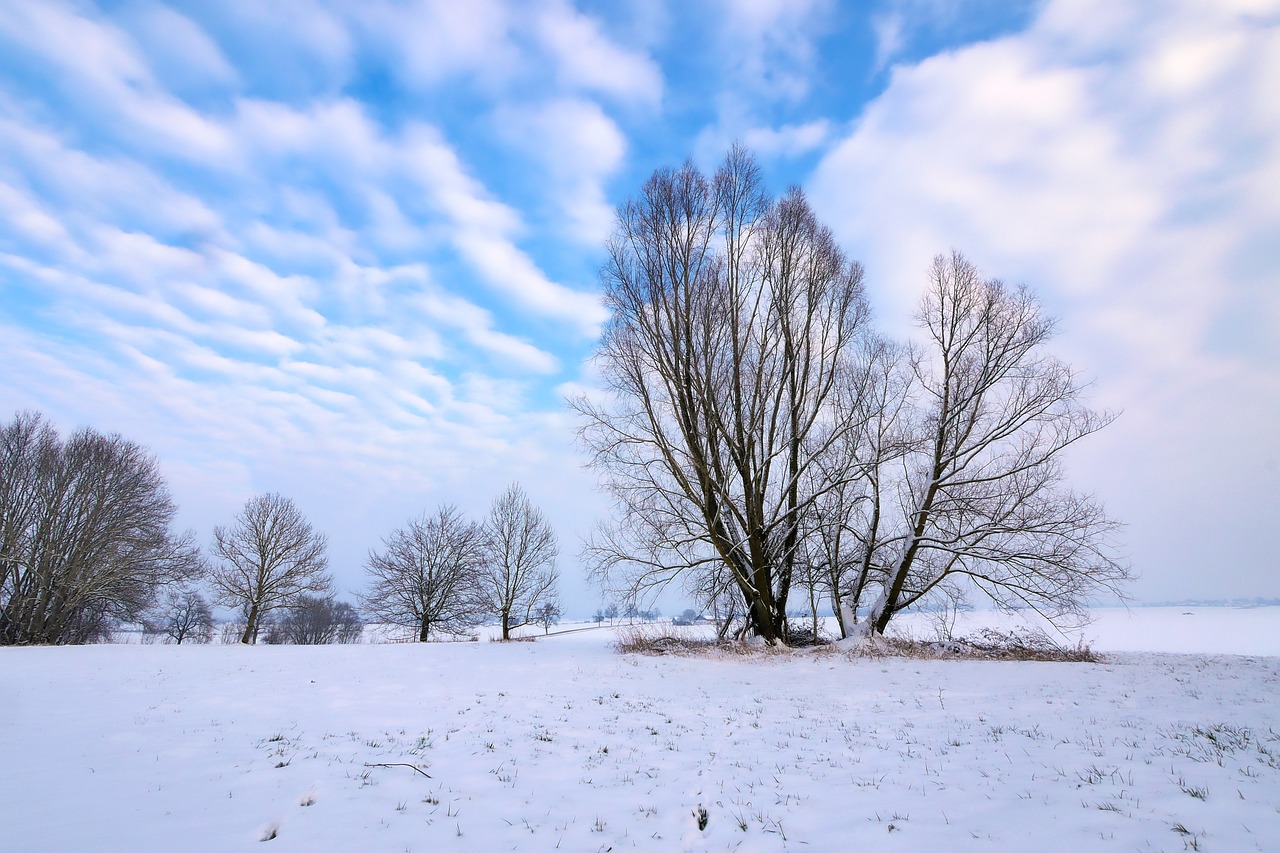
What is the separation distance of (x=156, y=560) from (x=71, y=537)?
306cm

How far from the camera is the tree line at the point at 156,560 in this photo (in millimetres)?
22312

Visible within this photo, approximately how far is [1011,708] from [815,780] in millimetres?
4121

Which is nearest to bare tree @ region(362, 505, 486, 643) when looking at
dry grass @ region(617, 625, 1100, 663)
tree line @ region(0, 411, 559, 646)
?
tree line @ region(0, 411, 559, 646)

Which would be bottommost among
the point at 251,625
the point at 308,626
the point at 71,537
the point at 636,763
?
the point at 308,626

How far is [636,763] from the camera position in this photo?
4.91 m

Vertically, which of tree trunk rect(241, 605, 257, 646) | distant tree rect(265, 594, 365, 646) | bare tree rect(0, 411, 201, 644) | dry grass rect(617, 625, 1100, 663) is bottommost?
distant tree rect(265, 594, 365, 646)

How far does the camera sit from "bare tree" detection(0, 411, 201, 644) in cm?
2200

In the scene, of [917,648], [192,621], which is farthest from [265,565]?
[917,648]

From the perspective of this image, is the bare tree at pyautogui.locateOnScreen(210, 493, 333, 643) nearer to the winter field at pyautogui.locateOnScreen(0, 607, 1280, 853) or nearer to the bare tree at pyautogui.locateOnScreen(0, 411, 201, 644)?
the bare tree at pyautogui.locateOnScreen(0, 411, 201, 644)

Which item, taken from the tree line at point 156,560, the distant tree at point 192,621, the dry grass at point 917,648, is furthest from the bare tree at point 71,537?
the dry grass at point 917,648

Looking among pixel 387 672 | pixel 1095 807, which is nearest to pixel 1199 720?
pixel 1095 807

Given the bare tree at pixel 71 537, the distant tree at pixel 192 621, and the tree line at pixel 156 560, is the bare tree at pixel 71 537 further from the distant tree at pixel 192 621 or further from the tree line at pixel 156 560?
the distant tree at pixel 192 621

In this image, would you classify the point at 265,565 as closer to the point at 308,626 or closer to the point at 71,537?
the point at 71,537

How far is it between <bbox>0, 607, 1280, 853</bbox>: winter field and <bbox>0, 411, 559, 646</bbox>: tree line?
62.6 ft
